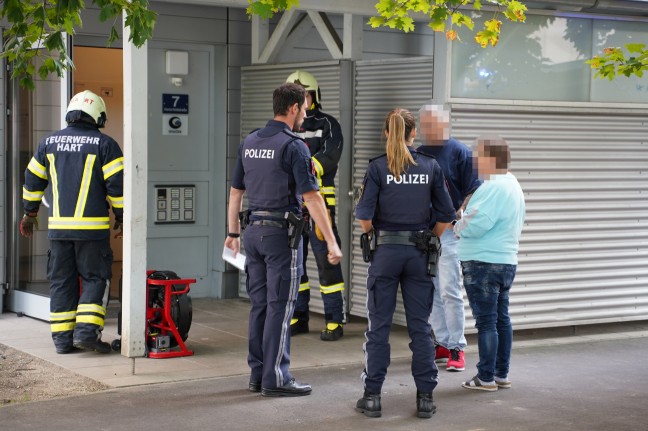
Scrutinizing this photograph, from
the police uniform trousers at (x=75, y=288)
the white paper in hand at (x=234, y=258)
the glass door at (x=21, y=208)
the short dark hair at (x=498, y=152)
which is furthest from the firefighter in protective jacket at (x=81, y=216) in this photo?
the short dark hair at (x=498, y=152)

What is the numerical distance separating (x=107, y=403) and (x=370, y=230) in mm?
2044

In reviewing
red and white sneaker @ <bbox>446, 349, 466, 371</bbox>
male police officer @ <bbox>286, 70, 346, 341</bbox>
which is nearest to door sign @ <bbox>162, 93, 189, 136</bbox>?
male police officer @ <bbox>286, 70, 346, 341</bbox>

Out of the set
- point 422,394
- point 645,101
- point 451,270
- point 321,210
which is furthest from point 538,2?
point 422,394

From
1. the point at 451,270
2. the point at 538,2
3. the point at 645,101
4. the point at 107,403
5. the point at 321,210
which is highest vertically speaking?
the point at 538,2

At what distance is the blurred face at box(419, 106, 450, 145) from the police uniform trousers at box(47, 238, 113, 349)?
2.72 meters

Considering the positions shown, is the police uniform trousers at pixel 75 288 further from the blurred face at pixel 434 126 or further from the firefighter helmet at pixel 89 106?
the blurred face at pixel 434 126

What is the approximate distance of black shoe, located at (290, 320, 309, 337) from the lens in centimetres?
955

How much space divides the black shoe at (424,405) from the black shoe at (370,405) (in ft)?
0.82

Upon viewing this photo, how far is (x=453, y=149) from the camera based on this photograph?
26.3 ft

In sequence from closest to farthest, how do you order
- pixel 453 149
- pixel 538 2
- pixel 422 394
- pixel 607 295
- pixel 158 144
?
pixel 422 394
pixel 453 149
pixel 538 2
pixel 607 295
pixel 158 144

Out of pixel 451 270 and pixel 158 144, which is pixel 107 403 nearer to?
pixel 451 270

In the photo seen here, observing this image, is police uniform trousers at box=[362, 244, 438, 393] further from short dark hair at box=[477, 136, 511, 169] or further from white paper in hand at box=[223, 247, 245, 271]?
white paper in hand at box=[223, 247, 245, 271]

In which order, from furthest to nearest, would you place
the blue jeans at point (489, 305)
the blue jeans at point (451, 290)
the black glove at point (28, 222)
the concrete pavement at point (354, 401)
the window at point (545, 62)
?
the window at point (545, 62) → the black glove at point (28, 222) → the blue jeans at point (451, 290) → the blue jeans at point (489, 305) → the concrete pavement at point (354, 401)

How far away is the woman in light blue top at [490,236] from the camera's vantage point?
24.1ft
